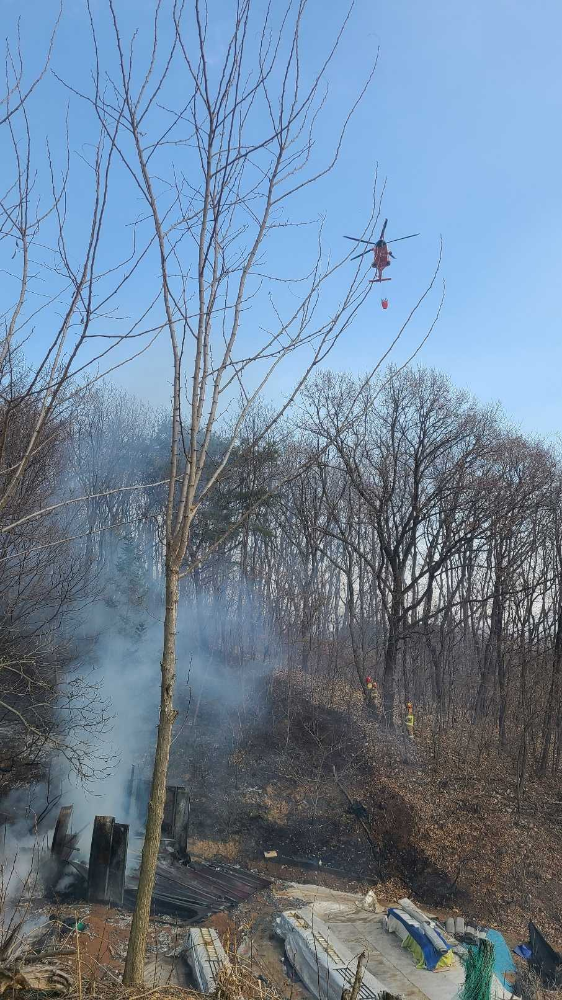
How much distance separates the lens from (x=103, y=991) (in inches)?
109

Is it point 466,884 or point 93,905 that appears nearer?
point 93,905

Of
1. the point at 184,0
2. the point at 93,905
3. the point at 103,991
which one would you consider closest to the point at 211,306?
the point at 184,0

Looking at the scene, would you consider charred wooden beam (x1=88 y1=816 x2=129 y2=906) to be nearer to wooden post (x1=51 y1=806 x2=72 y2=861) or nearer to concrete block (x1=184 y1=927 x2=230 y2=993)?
wooden post (x1=51 y1=806 x2=72 y2=861)

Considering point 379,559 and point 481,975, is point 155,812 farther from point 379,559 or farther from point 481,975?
point 379,559

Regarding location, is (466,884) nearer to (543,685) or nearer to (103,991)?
(543,685)

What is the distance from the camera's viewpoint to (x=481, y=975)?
7289mm

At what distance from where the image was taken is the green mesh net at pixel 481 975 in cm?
723

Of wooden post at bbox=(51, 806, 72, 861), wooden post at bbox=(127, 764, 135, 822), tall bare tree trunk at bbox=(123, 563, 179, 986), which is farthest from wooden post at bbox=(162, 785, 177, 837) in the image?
tall bare tree trunk at bbox=(123, 563, 179, 986)

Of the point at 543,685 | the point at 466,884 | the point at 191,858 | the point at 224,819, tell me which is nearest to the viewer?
the point at 466,884

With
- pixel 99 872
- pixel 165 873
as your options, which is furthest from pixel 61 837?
pixel 165 873

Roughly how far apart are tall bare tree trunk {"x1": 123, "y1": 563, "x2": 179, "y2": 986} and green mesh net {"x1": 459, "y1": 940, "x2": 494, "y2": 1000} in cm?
629

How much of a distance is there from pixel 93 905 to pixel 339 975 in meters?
4.59

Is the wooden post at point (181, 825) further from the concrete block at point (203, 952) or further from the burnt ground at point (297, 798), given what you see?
the concrete block at point (203, 952)

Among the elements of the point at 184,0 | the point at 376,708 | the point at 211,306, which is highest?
the point at 184,0
